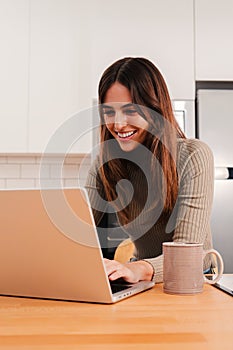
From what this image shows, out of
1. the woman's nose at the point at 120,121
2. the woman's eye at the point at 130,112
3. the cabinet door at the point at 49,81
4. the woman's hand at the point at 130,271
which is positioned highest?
the cabinet door at the point at 49,81

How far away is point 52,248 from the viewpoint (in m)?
0.88

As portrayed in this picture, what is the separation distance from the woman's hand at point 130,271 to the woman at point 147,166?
16 cm

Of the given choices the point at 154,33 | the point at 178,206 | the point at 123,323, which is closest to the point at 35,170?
the point at 154,33

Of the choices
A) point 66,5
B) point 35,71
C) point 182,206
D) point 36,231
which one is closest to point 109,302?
point 36,231

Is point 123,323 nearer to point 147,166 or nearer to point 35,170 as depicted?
point 147,166

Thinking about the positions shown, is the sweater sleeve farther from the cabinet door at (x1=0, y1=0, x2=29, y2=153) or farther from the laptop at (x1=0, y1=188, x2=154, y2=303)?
the cabinet door at (x1=0, y1=0, x2=29, y2=153)

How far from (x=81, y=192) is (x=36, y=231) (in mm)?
140

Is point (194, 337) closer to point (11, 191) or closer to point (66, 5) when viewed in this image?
point (11, 191)

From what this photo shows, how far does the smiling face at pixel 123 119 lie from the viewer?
1403mm

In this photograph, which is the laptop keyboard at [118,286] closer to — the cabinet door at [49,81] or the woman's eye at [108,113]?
the woman's eye at [108,113]

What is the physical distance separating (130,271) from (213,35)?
1.86 metres

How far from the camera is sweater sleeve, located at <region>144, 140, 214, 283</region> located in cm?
123

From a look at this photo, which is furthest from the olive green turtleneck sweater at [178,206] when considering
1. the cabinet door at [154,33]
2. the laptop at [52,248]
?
the cabinet door at [154,33]

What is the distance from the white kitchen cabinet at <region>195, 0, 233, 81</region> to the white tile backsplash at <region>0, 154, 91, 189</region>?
33.8 inches
